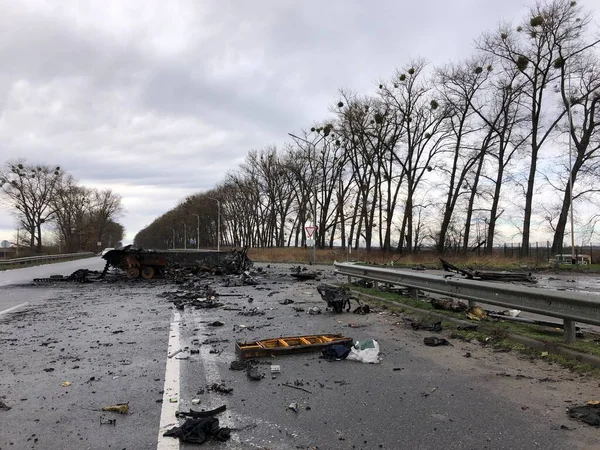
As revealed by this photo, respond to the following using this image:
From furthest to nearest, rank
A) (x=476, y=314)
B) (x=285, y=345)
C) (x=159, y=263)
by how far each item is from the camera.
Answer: (x=159, y=263)
(x=476, y=314)
(x=285, y=345)

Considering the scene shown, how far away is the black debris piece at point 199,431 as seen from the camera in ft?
12.0

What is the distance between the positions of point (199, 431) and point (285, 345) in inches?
114

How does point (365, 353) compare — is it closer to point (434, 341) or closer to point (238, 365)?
point (434, 341)

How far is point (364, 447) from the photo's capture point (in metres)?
Answer: 3.51

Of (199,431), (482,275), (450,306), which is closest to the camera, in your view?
(199,431)

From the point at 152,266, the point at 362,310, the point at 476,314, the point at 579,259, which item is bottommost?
the point at 362,310

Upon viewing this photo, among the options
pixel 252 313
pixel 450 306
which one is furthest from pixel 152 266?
pixel 450 306

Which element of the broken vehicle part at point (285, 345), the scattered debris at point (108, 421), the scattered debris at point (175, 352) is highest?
the broken vehicle part at point (285, 345)

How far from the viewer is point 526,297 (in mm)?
6770

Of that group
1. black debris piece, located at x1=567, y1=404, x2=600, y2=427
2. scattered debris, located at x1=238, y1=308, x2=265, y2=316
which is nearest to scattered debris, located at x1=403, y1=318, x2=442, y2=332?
scattered debris, located at x1=238, y1=308, x2=265, y2=316

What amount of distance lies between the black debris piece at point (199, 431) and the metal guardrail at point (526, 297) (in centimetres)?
448

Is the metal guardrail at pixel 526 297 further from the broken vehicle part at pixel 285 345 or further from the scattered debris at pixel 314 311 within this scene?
the broken vehicle part at pixel 285 345

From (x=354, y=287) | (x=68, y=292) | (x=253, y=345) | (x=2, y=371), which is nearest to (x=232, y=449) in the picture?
(x=253, y=345)

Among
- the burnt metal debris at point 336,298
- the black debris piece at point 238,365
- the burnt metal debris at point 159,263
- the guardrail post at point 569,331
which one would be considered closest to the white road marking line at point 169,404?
the black debris piece at point 238,365
